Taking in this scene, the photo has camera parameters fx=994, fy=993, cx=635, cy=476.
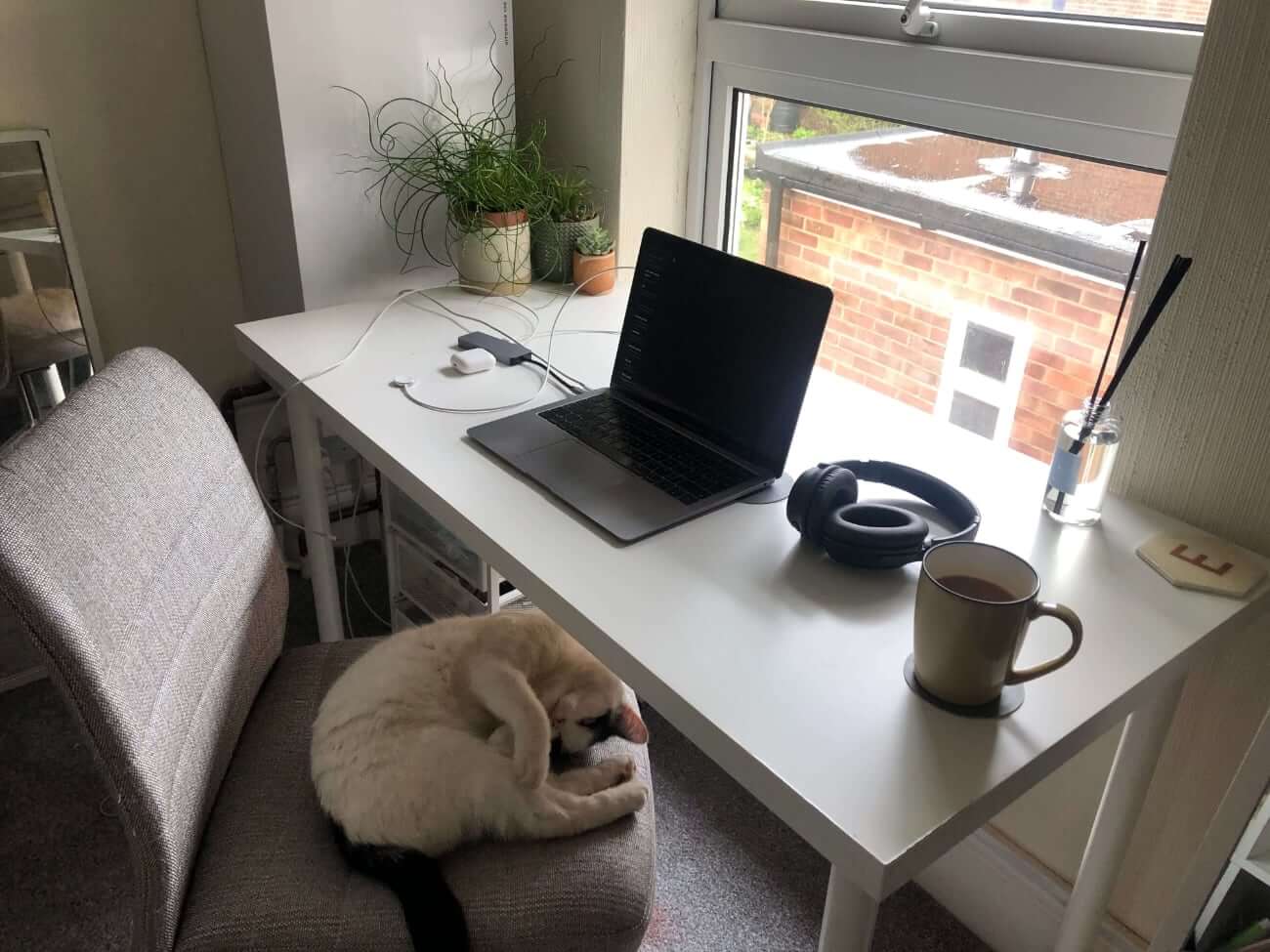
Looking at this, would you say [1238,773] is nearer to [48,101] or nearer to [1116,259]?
[1116,259]

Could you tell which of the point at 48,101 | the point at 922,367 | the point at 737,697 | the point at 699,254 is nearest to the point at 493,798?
the point at 737,697

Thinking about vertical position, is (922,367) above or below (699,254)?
below

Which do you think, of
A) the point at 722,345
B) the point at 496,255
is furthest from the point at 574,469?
the point at 496,255

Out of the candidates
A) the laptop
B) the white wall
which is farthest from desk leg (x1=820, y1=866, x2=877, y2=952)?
the white wall

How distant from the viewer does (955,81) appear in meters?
1.36

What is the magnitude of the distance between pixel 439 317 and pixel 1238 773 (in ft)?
4.14

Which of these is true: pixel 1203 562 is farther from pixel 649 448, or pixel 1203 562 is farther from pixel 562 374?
pixel 562 374

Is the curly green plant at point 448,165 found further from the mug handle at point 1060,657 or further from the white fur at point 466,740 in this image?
the mug handle at point 1060,657

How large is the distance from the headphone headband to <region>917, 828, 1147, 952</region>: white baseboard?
0.64 meters

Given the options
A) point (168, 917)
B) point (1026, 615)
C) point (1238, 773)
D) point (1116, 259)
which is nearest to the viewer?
point (1026, 615)

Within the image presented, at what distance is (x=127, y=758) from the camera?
833mm

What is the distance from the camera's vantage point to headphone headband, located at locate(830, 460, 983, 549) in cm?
104

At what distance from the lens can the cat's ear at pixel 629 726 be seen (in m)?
1.13

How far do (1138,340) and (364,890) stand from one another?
938 mm
